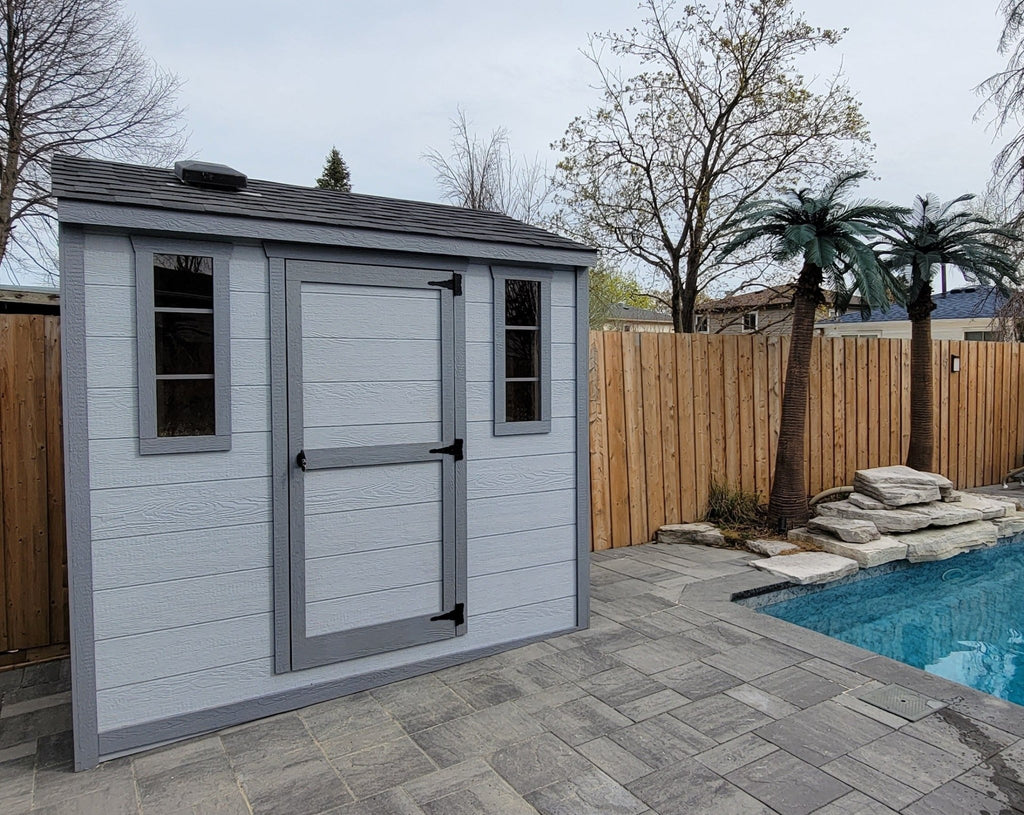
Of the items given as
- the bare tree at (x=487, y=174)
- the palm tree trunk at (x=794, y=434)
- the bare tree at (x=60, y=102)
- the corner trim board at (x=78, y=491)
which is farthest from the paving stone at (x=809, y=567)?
the bare tree at (x=60, y=102)

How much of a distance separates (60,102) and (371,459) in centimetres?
884

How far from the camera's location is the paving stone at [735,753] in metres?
2.23

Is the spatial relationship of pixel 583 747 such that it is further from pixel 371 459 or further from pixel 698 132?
pixel 698 132

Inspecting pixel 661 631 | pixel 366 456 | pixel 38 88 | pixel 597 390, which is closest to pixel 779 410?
pixel 597 390

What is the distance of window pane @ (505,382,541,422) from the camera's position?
3217mm

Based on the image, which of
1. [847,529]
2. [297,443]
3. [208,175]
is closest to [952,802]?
[297,443]

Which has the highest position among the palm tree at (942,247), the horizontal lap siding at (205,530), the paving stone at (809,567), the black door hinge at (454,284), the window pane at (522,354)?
the palm tree at (942,247)

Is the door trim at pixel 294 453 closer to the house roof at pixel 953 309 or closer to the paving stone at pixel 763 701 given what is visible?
the paving stone at pixel 763 701

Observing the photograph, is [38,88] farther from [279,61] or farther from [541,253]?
[541,253]

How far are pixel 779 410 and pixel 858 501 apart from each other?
0.97 metres

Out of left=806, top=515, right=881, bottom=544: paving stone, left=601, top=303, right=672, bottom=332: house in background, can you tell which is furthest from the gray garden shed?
left=601, top=303, right=672, bottom=332: house in background

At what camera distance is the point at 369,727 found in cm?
252

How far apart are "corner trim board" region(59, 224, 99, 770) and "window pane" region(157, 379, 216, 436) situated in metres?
0.23

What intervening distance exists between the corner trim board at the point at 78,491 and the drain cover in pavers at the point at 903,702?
2876 mm
